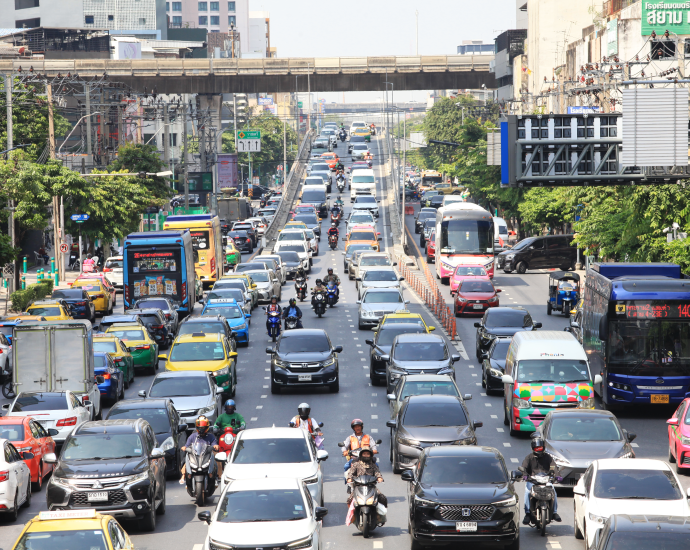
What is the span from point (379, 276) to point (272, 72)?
53.2 metres

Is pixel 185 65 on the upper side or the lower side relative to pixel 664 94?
upper

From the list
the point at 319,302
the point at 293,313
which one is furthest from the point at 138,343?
the point at 319,302

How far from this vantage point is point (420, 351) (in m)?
26.1

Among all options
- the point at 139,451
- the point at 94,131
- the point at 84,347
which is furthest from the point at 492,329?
the point at 94,131

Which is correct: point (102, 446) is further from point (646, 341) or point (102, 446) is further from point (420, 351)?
point (646, 341)

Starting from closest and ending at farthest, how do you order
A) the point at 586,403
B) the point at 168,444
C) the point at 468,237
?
the point at 168,444 → the point at 586,403 → the point at 468,237

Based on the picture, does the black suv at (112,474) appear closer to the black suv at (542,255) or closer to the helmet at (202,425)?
the helmet at (202,425)

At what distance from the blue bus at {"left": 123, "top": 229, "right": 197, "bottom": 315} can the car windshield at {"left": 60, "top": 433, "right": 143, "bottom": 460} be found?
23158 millimetres

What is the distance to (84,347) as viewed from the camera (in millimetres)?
24109

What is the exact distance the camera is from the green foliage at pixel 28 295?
146ft

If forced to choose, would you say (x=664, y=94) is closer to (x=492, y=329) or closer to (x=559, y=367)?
(x=492, y=329)

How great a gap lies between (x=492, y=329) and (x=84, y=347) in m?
12.7

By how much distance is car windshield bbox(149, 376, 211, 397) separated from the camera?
73.1 feet

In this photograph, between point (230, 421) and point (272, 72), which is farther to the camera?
point (272, 72)
